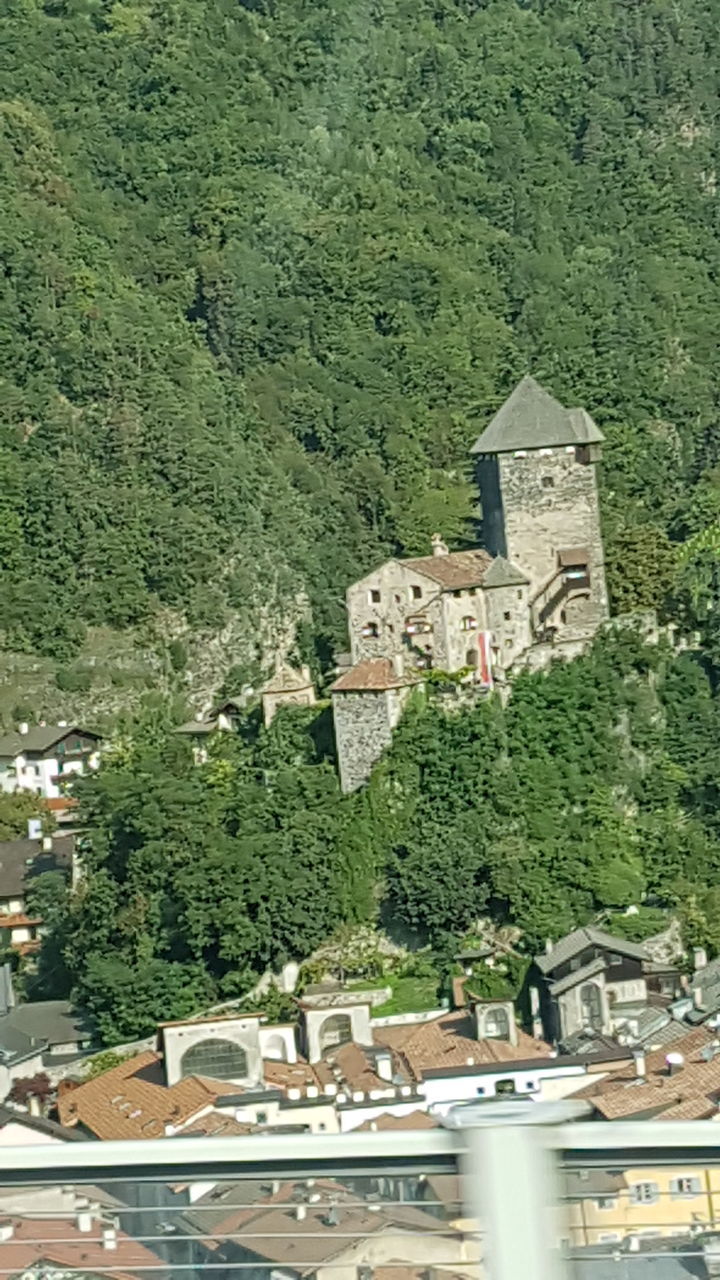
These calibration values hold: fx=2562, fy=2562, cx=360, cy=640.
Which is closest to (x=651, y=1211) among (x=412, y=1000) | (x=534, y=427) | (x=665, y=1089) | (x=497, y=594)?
(x=665, y=1089)

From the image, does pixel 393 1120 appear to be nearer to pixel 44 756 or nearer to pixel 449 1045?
pixel 449 1045

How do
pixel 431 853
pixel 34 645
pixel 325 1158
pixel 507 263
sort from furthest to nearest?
pixel 507 263 → pixel 34 645 → pixel 431 853 → pixel 325 1158

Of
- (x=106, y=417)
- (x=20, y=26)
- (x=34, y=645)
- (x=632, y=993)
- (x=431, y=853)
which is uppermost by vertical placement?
(x=20, y=26)

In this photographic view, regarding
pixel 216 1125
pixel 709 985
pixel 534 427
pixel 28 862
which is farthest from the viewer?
pixel 28 862

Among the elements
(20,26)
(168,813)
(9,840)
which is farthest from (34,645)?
(20,26)

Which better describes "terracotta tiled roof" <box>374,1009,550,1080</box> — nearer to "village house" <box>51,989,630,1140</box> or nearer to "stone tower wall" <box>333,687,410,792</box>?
"village house" <box>51,989,630,1140</box>

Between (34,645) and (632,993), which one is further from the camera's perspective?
(34,645)

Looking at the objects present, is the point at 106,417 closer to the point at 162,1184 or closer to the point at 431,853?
the point at 431,853
